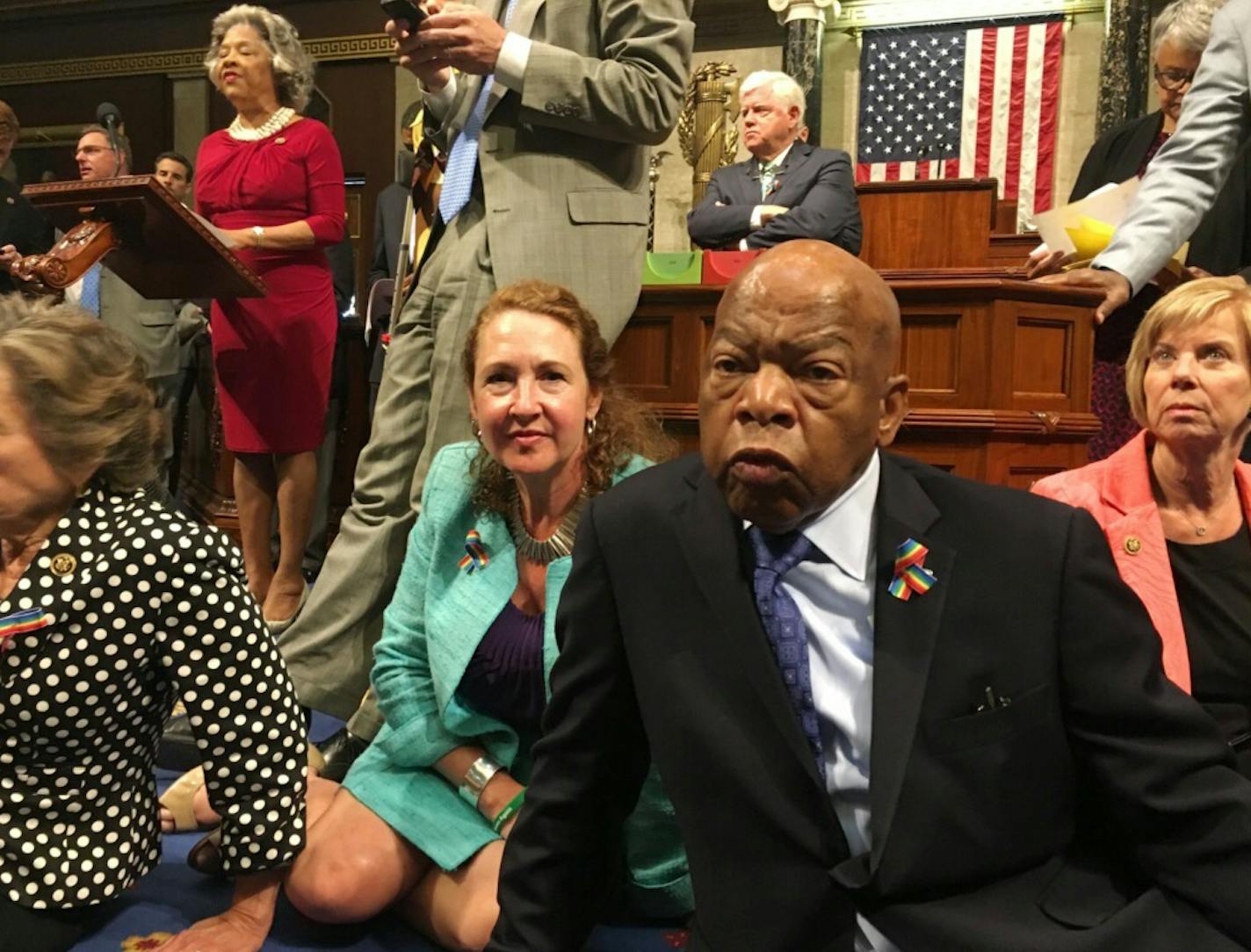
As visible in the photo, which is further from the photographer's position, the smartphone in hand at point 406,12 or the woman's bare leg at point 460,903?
the smartphone in hand at point 406,12

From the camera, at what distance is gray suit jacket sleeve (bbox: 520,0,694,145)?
2121 millimetres

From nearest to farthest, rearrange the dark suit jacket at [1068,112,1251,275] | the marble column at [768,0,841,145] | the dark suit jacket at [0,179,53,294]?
the dark suit jacket at [1068,112,1251,275] < the dark suit jacket at [0,179,53,294] < the marble column at [768,0,841,145]

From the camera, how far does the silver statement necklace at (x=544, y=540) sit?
192cm

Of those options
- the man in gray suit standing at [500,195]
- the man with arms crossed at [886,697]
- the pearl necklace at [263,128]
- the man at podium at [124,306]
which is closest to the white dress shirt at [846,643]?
the man with arms crossed at [886,697]

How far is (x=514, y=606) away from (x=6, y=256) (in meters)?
1.48

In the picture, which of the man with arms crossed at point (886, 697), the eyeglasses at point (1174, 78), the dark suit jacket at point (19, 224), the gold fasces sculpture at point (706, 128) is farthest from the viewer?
the gold fasces sculpture at point (706, 128)

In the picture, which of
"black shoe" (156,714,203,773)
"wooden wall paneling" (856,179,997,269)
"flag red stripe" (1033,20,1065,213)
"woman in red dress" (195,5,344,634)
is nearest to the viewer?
"black shoe" (156,714,203,773)

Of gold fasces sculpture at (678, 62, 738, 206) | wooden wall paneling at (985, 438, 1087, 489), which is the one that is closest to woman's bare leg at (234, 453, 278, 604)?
wooden wall paneling at (985, 438, 1087, 489)

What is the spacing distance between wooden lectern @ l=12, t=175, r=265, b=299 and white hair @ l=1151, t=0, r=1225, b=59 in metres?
2.37

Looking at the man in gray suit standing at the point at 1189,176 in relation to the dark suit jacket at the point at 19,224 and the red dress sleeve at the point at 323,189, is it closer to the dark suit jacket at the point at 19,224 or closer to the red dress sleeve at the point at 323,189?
the red dress sleeve at the point at 323,189

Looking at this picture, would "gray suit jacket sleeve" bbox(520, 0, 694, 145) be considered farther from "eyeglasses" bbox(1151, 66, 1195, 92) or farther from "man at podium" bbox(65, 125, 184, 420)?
"man at podium" bbox(65, 125, 184, 420)

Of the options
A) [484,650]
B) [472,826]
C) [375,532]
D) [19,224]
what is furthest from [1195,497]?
[19,224]

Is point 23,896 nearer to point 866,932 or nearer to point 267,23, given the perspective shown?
point 866,932

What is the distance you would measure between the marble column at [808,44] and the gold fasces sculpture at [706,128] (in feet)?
6.91
